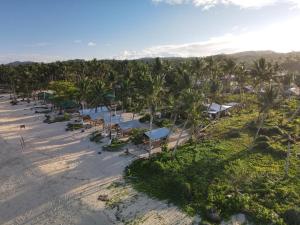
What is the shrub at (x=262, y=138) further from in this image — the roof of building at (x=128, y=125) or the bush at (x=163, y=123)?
the roof of building at (x=128, y=125)

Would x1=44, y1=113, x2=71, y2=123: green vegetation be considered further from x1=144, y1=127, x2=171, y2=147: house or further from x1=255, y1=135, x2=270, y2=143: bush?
x1=255, y1=135, x2=270, y2=143: bush

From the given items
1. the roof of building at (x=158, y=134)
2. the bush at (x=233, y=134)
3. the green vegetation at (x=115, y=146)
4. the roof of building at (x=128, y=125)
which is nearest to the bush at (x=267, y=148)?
the bush at (x=233, y=134)

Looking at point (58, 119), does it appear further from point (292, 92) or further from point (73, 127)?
point (292, 92)

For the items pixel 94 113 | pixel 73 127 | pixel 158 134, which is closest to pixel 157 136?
pixel 158 134

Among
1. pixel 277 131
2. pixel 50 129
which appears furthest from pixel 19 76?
pixel 277 131

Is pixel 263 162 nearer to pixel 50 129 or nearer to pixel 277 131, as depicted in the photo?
pixel 277 131

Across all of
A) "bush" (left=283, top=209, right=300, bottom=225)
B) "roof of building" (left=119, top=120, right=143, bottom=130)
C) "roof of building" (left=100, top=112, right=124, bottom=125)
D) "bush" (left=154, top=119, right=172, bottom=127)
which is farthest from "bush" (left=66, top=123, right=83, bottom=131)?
"bush" (left=283, top=209, right=300, bottom=225)
